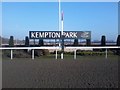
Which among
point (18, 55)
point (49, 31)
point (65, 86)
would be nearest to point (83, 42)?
point (49, 31)

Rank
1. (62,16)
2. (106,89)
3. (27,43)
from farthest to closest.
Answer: (27,43)
(62,16)
(106,89)

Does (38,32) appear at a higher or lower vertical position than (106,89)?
higher

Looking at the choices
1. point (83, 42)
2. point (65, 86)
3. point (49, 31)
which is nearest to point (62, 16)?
point (49, 31)

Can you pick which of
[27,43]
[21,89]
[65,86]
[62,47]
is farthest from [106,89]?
[27,43]

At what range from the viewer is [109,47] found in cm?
2245

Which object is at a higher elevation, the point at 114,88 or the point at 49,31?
the point at 49,31

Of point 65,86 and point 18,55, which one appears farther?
→ point 18,55

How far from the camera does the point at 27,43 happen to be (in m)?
24.3

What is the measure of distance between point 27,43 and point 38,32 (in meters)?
1.27

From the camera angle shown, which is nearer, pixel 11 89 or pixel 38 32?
pixel 11 89

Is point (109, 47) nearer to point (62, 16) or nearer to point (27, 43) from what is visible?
point (62, 16)

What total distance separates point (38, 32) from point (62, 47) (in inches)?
82.6

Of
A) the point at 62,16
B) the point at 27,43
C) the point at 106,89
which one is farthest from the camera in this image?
the point at 27,43

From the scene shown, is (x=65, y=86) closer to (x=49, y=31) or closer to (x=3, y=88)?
(x=3, y=88)
